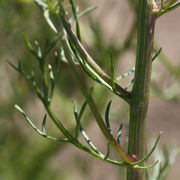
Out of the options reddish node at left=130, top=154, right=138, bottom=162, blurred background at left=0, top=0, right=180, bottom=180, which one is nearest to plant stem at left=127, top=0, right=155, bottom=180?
reddish node at left=130, top=154, right=138, bottom=162

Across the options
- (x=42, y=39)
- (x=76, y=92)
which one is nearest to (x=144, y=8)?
(x=42, y=39)

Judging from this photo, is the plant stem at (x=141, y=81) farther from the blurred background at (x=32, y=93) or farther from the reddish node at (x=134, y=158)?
the blurred background at (x=32, y=93)

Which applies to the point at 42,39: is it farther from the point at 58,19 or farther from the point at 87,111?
the point at 58,19

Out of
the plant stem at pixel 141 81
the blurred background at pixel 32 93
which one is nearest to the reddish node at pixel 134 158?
the plant stem at pixel 141 81

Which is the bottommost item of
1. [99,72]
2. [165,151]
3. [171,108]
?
[171,108]

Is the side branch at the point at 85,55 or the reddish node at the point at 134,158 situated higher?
the side branch at the point at 85,55

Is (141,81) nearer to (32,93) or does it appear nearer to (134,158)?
(134,158)

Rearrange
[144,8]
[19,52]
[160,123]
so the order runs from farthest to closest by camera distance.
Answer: [160,123]
[19,52]
[144,8]

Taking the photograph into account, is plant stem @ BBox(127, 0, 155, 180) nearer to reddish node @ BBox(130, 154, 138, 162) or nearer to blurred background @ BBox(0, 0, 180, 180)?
reddish node @ BBox(130, 154, 138, 162)
